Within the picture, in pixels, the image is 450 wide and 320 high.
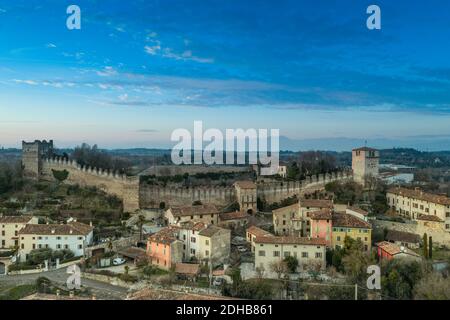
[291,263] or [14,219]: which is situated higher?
[14,219]

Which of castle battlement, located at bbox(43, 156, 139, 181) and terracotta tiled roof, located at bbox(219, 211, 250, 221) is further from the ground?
castle battlement, located at bbox(43, 156, 139, 181)

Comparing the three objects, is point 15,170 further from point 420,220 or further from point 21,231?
point 420,220

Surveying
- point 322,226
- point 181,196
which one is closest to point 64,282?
point 322,226

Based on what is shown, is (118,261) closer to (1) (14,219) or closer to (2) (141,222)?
(2) (141,222)

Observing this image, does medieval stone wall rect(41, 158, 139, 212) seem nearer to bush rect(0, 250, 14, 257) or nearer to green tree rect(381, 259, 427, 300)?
bush rect(0, 250, 14, 257)

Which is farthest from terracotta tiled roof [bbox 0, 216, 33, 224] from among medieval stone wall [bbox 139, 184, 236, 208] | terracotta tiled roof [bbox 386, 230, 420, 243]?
terracotta tiled roof [bbox 386, 230, 420, 243]

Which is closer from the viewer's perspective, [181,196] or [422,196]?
[422,196]
